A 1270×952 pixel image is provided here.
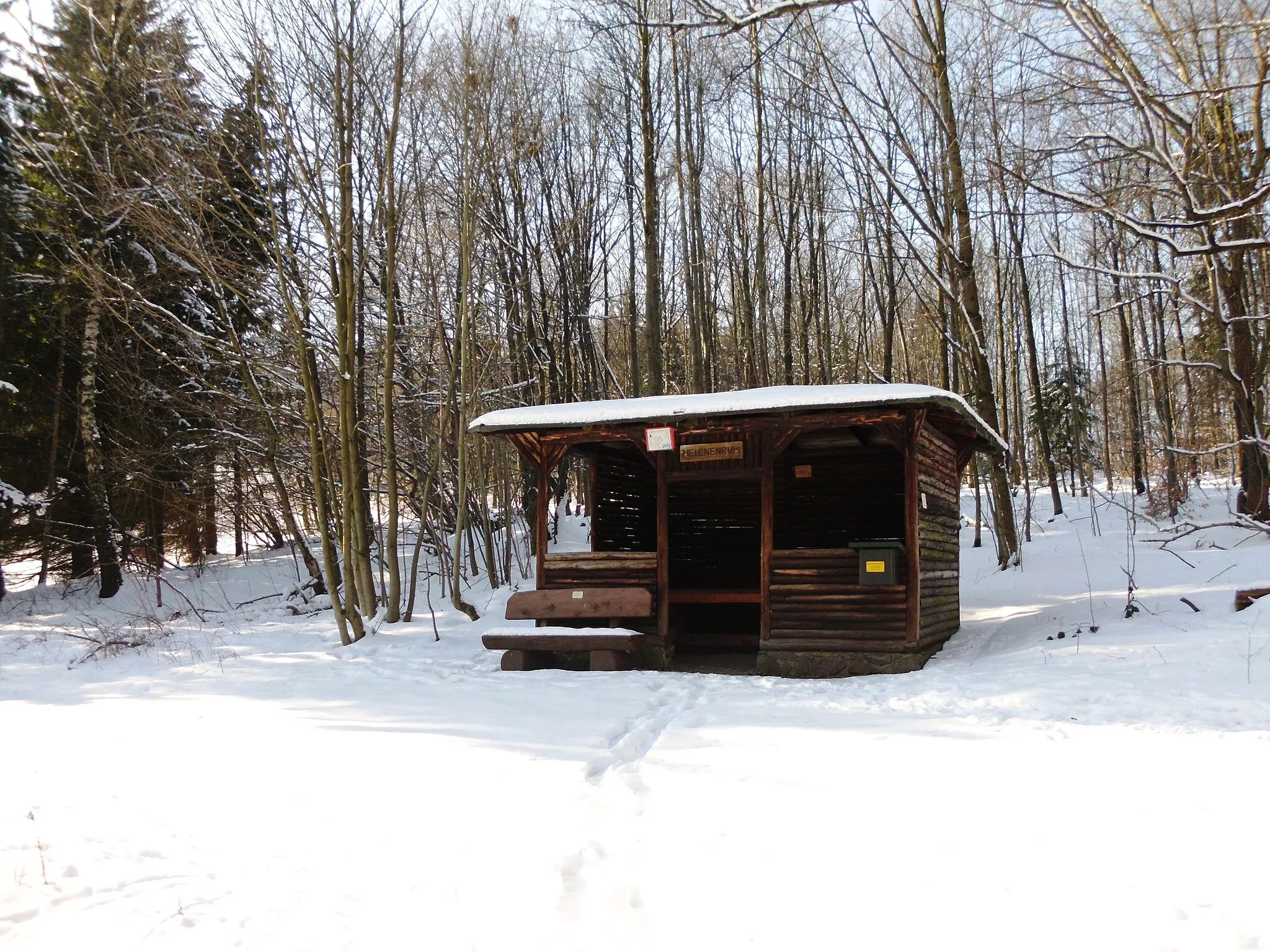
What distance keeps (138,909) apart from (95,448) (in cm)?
1487

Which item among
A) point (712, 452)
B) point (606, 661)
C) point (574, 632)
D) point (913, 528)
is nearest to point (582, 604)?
point (574, 632)

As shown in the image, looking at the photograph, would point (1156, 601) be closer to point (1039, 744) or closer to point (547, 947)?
point (1039, 744)

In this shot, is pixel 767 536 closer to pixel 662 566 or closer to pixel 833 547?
pixel 662 566

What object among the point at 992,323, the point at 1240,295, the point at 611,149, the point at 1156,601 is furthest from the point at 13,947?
the point at 992,323

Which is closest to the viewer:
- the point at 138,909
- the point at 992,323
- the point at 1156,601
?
the point at 138,909

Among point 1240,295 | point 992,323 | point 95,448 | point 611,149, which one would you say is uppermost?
point 611,149

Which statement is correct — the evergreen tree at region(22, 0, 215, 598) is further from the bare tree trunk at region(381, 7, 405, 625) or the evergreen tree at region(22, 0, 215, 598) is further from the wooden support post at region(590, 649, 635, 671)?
the wooden support post at region(590, 649, 635, 671)

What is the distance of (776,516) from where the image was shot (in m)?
12.6

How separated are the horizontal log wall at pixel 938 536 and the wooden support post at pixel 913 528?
0.12 m

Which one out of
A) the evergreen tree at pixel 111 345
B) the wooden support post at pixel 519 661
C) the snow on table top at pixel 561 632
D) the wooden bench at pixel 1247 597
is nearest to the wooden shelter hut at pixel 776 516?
the snow on table top at pixel 561 632

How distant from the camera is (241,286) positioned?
11.2m

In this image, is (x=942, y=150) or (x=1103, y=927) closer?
(x=1103, y=927)

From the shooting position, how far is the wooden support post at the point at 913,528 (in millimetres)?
8633

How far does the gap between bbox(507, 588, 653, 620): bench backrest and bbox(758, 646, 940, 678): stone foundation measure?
144cm
